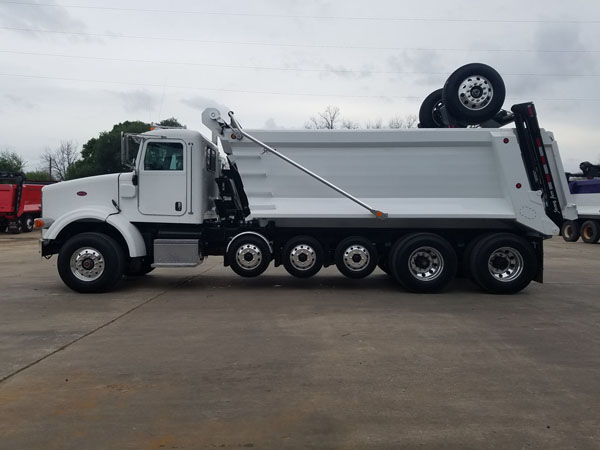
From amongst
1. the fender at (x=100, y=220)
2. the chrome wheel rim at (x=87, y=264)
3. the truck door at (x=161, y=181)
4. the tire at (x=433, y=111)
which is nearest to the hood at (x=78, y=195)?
the fender at (x=100, y=220)

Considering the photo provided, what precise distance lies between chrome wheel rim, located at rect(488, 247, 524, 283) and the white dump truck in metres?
0.02

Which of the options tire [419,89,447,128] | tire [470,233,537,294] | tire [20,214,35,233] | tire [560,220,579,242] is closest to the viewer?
tire [470,233,537,294]

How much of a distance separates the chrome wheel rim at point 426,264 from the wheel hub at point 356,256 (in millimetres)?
767

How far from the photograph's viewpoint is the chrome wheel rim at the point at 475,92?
9.45 m

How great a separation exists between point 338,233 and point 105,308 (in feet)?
13.8

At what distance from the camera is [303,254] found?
9.60m

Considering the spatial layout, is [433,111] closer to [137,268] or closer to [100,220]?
[100,220]

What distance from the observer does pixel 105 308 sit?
8.27m

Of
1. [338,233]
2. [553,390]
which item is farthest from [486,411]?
[338,233]

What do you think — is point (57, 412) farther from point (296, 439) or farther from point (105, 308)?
point (105, 308)

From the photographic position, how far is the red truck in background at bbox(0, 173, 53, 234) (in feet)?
86.9

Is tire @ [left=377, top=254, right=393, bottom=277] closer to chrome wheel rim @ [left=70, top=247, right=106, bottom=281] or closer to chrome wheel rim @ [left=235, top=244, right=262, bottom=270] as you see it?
chrome wheel rim @ [left=235, top=244, right=262, bottom=270]

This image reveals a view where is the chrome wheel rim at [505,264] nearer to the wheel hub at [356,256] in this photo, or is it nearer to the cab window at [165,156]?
the wheel hub at [356,256]

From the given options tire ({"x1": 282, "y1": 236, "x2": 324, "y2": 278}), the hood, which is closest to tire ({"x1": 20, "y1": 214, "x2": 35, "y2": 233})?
the hood
